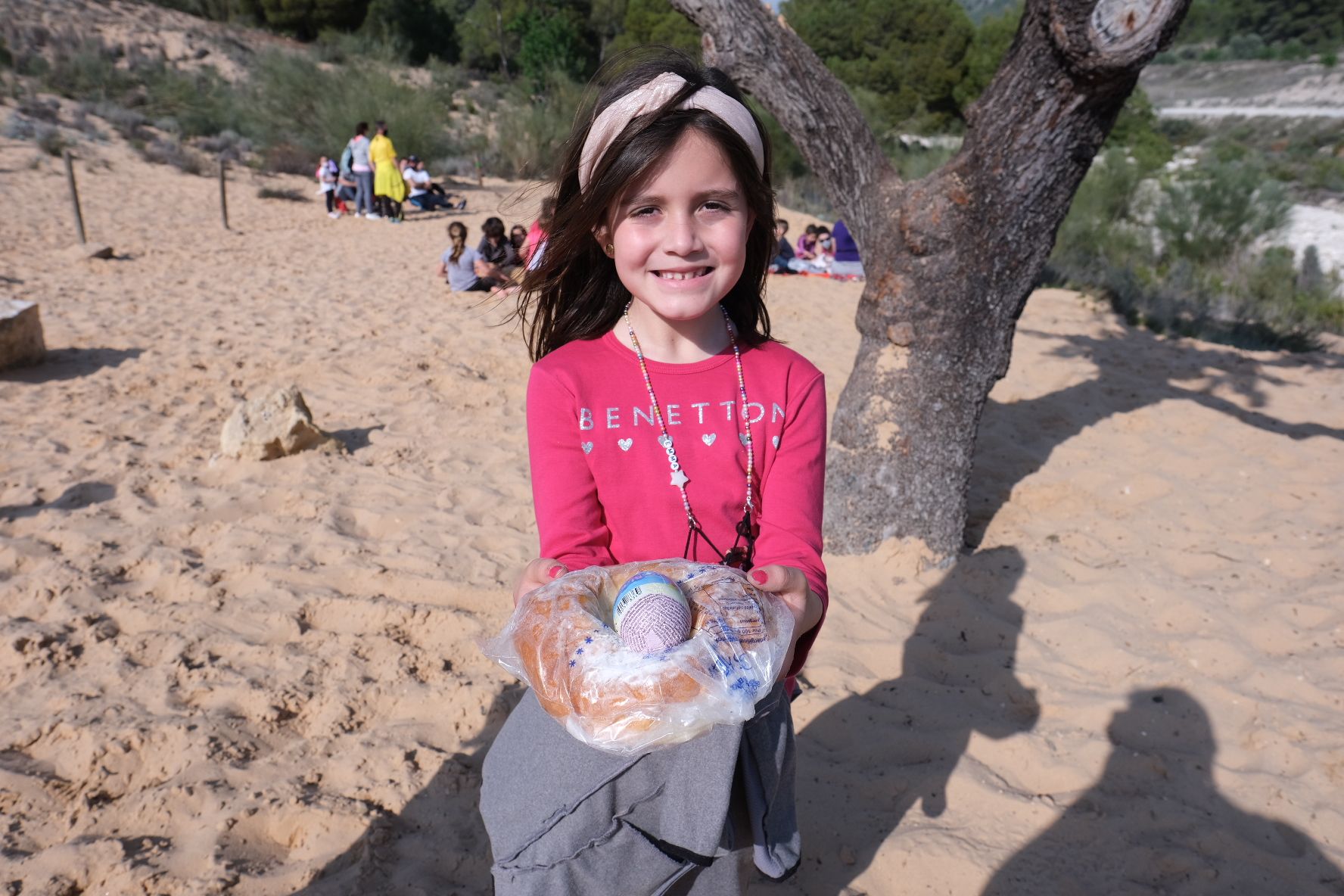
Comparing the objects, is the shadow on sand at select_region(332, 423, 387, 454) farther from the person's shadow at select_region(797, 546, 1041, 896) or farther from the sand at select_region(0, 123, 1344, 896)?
the person's shadow at select_region(797, 546, 1041, 896)

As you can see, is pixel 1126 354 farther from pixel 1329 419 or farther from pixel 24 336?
pixel 24 336

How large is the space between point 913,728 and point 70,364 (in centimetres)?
613

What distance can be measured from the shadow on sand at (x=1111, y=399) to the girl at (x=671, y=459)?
2910 millimetres

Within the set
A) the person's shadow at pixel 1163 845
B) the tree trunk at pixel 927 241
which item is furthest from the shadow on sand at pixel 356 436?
the person's shadow at pixel 1163 845

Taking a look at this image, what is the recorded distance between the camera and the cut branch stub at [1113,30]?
105 inches

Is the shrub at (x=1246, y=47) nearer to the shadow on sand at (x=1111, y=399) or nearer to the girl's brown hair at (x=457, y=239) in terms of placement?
the shadow on sand at (x=1111, y=399)

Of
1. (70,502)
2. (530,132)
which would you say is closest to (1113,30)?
(70,502)

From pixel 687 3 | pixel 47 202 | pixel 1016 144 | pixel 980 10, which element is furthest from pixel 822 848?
pixel 980 10

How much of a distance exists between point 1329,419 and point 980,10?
17568cm

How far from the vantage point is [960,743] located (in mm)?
2574

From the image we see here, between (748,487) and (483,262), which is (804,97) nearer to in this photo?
(748,487)

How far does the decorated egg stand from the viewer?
92 centimetres

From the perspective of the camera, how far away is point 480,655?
116 inches

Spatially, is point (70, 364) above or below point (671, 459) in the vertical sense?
below
